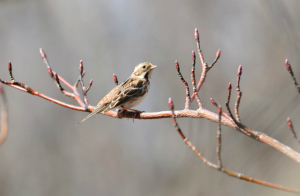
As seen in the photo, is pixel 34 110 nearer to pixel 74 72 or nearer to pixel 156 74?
pixel 74 72

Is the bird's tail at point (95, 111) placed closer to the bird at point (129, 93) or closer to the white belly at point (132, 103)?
the bird at point (129, 93)

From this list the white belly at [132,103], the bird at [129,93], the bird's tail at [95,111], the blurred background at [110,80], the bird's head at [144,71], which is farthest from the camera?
the blurred background at [110,80]

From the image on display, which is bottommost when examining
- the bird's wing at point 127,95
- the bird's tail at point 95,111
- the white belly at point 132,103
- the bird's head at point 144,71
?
the bird's tail at point 95,111

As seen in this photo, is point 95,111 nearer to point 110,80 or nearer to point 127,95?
point 127,95

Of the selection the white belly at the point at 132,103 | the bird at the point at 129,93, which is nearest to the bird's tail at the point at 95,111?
the bird at the point at 129,93

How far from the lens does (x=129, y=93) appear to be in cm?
585

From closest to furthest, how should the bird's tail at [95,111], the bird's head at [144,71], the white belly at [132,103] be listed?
the bird's tail at [95,111] < the white belly at [132,103] < the bird's head at [144,71]

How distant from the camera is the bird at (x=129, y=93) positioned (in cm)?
552

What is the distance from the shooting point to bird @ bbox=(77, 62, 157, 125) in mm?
5516

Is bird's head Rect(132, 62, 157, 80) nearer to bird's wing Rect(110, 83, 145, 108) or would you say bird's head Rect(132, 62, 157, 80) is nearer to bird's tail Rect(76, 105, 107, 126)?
bird's wing Rect(110, 83, 145, 108)

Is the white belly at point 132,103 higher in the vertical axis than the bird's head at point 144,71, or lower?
lower

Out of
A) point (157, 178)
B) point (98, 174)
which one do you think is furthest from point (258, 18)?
point (98, 174)

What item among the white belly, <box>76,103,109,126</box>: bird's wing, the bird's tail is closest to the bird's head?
the white belly

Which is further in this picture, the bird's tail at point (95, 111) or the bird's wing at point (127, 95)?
the bird's wing at point (127, 95)
